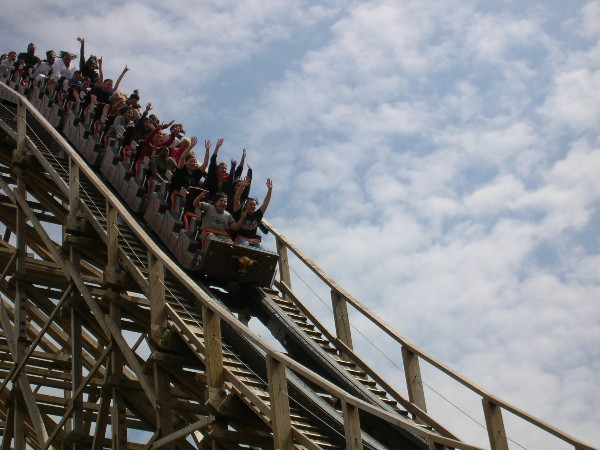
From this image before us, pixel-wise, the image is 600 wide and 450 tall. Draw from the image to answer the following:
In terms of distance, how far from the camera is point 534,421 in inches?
271

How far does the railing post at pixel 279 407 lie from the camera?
6.70 metres

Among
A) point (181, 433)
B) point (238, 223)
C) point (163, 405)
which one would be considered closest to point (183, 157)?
point (238, 223)

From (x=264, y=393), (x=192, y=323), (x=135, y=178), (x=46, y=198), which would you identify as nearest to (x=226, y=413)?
(x=264, y=393)

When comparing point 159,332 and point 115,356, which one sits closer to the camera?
point 159,332

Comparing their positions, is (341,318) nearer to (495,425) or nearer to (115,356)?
(115,356)

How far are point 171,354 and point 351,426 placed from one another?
2.40 metres

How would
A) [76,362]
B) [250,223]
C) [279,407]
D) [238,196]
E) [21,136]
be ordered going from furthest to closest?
1. [21,136]
2. [238,196]
3. [250,223]
4. [76,362]
5. [279,407]

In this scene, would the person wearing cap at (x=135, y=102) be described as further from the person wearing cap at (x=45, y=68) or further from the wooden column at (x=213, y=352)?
the wooden column at (x=213, y=352)

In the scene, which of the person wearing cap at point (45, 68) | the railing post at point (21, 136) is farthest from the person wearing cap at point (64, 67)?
the railing post at point (21, 136)

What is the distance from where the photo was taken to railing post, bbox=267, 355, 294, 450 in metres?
6.70

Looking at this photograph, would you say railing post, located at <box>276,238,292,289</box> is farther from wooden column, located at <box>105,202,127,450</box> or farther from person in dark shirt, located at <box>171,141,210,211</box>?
wooden column, located at <box>105,202,127,450</box>

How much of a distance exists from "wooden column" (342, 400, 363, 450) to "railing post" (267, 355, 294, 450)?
1.66ft

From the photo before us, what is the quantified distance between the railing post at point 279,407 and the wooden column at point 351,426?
1.66ft

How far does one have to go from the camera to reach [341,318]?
31.9ft
